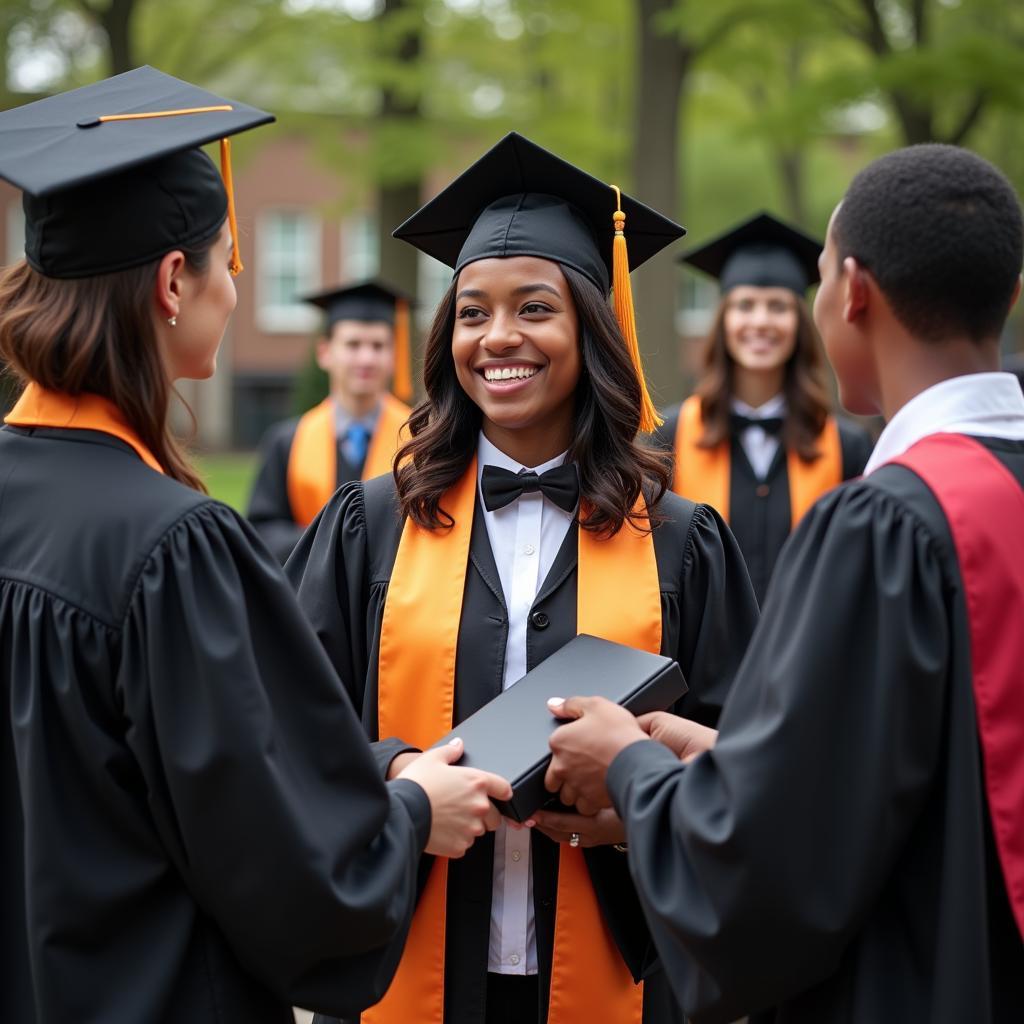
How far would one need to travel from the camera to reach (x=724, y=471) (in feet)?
18.2

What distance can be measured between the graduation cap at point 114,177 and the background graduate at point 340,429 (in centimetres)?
477

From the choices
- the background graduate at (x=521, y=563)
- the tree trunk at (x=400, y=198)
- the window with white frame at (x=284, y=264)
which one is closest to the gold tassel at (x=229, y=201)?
the background graduate at (x=521, y=563)

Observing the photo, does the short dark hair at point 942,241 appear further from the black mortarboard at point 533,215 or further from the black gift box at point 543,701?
the black mortarboard at point 533,215

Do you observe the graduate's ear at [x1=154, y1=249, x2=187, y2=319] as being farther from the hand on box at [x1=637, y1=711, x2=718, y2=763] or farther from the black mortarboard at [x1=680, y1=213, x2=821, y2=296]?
the black mortarboard at [x1=680, y1=213, x2=821, y2=296]

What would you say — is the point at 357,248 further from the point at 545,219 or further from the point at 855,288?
the point at 855,288

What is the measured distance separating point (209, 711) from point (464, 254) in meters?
1.40

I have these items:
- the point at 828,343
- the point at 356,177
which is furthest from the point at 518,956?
the point at 356,177

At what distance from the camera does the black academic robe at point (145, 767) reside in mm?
1817

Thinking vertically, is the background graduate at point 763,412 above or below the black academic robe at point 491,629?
above

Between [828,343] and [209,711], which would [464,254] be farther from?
[209,711]

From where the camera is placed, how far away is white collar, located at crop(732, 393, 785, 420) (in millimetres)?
5633

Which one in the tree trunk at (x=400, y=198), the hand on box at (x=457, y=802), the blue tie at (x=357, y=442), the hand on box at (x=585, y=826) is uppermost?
the tree trunk at (x=400, y=198)

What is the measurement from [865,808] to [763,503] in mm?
3719

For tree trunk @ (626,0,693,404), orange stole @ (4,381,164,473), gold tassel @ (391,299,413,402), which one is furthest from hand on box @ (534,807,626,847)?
tree trunk @ (626,0,693,404)
